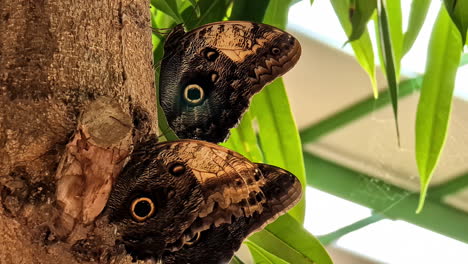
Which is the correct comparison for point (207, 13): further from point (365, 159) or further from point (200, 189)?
point (365, 159)

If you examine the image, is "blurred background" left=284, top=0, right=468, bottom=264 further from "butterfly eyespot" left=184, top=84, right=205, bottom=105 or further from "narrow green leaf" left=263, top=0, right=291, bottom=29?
"butterfly eyespot" left=184, top=84, right=205, bottom=105

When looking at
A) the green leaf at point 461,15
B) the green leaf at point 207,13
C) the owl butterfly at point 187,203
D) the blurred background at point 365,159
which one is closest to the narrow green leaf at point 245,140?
the green leaf at point 207,13

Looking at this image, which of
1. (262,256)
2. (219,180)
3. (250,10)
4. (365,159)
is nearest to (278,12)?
(250,10)

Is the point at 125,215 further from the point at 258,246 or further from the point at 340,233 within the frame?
the point at 340,233

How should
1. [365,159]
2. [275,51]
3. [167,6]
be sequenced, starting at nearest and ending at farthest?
[275,51] → [167,6] → [365,159]

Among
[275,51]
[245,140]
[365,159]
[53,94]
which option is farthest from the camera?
[365,159]

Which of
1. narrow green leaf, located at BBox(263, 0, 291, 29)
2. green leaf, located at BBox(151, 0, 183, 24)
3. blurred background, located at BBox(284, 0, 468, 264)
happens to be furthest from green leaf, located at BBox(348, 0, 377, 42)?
blurred background, located at BBox(284, 0, 468, 264)

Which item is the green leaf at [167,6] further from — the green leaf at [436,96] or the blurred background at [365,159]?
the blurred background at [365,159]
